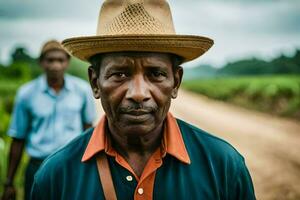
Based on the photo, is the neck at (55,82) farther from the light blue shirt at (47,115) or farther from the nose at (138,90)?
the nose at (138,90)

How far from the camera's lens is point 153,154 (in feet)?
8.73

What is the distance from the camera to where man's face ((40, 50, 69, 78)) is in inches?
209

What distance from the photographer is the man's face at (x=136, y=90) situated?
8.18 ft

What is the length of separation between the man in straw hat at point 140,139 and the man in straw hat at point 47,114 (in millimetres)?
2436

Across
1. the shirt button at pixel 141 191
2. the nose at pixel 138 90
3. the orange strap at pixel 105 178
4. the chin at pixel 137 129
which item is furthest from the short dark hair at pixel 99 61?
the shirt button at pixel 141 191

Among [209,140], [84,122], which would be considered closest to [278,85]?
[84,122]

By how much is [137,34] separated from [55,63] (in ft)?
9.90

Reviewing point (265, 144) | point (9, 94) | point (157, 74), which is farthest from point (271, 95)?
point (157, 74)

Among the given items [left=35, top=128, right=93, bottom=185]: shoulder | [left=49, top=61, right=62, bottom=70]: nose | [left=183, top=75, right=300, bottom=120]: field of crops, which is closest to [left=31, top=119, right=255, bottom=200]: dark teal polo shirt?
[left=35, top=128, right=93, bottom=185]: shoulder

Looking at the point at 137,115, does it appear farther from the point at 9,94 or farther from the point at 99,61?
the point at 9,94

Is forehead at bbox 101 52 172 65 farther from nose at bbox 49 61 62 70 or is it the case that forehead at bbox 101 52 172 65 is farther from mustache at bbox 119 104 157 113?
nose at bbox 49 61 62 70

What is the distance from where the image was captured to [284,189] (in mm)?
7953

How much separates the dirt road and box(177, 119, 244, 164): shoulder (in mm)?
5142

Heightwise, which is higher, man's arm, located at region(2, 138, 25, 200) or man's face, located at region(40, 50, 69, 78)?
man's face, located at region(40, 50, 69, 78)
